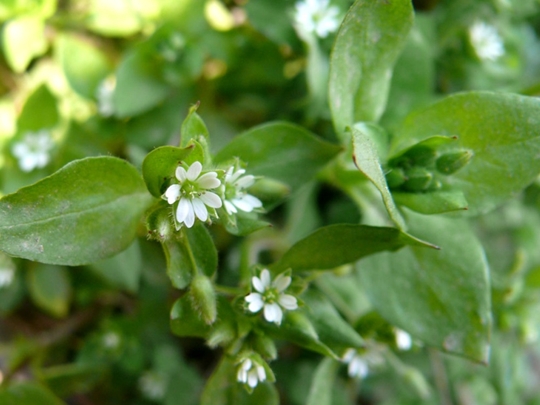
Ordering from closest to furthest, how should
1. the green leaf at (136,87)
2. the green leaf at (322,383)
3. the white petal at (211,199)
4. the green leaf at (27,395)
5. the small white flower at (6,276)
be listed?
the white petal at (211,199) < the green leaf at (322,383) < the green leaf at (27,395) < the green leaf at (136,87) < the small white flower at (6,276)

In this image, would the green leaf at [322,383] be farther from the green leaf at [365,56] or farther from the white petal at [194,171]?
the white petal at [194,171]

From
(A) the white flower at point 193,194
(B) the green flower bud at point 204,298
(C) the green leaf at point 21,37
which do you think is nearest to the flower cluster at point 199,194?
(A) the white flower at point 193,194

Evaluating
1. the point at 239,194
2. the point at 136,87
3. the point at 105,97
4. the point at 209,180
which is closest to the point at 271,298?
the point at 239,194

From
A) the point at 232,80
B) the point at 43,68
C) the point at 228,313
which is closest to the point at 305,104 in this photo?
the point at 232,80

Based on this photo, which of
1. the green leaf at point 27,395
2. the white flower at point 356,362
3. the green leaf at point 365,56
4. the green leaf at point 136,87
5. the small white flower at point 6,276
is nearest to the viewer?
the green leaf at point 365,56

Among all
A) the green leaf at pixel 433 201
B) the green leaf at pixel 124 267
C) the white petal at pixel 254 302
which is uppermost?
the green leaf at pixel 433 201

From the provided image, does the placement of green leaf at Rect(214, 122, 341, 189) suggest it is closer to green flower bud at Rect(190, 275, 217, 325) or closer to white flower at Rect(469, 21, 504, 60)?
green flower bud at Rect(190, 275, 217, 325)

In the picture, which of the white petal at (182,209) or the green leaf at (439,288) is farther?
the green leaf at (439,288)
